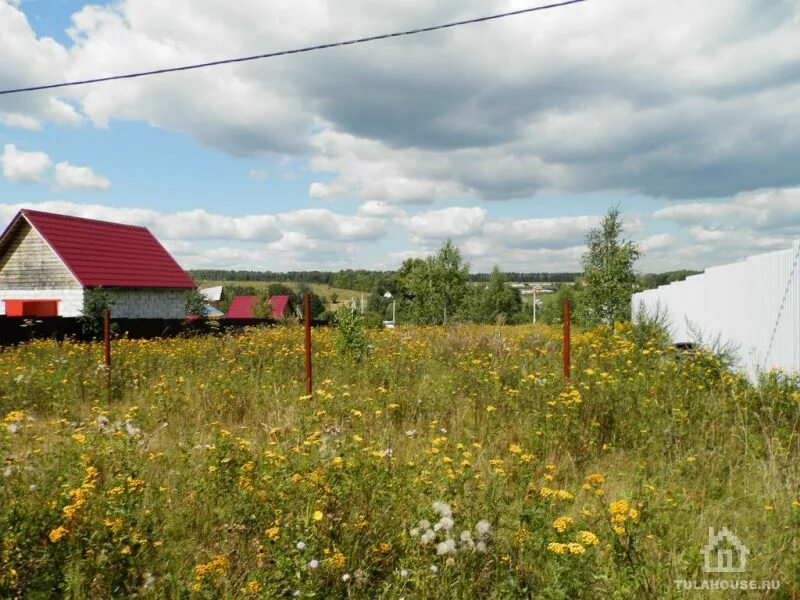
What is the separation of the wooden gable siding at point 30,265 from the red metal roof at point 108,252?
466 millimetres

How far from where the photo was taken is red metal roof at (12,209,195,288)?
21047mm

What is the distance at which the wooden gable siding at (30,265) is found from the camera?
2077 cm

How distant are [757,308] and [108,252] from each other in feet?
80.2

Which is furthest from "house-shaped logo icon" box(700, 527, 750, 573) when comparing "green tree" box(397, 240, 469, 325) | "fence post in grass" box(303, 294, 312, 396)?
"green tree" box(397, 240, 469, 325)

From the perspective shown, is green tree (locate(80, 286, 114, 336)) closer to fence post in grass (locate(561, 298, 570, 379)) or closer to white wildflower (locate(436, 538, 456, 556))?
fence post in grass (locate(561, 298, 570, 379))

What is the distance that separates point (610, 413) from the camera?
6.00m

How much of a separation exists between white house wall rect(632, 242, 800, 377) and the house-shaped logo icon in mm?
6064

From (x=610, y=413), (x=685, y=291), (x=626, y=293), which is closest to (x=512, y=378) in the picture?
(x=610, y=413)

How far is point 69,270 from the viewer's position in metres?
20.4

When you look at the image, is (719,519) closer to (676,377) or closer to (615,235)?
(676,377)

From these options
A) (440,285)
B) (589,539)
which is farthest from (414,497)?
(440,285)

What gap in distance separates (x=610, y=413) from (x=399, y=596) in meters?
4.15

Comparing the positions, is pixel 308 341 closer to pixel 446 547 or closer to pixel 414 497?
pixel 414 497

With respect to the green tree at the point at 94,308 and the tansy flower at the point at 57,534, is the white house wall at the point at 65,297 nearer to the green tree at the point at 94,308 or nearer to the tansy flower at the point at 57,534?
the green tree at the point at 94,308
